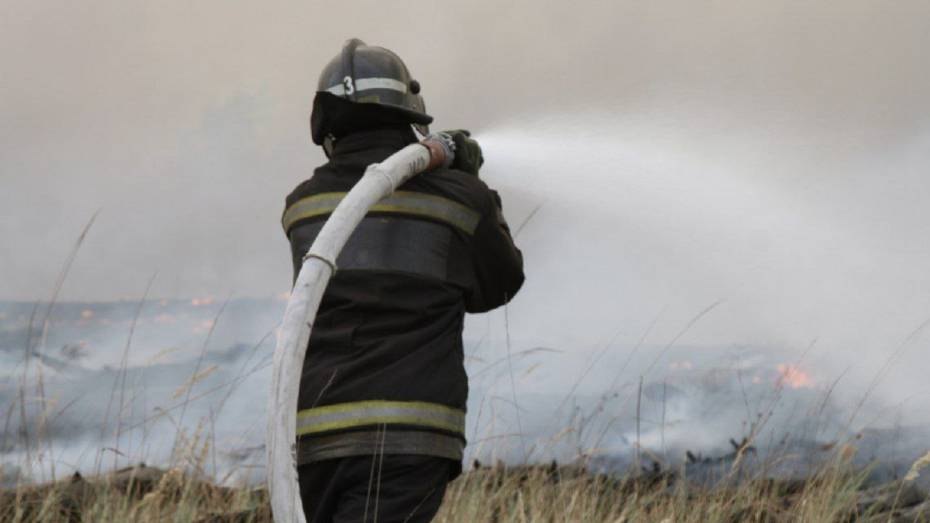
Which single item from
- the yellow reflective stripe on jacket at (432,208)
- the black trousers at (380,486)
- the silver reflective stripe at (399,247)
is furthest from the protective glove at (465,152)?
the black trousers at (380,486)

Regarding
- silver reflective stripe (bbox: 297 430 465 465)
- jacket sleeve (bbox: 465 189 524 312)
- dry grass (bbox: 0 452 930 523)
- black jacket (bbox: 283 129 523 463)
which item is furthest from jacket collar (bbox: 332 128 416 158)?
dry grass (bbox: 0 452 930 523)

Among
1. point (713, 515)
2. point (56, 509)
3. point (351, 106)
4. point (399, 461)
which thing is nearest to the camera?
point (399, 461)

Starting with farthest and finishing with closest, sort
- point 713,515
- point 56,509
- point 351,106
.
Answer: point 713,515
point 56,509
point 351,106

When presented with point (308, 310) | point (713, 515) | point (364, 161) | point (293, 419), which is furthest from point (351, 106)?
point (713, 515)

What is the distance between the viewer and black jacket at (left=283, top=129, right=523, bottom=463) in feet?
14.9

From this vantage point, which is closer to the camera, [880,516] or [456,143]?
[456,143]

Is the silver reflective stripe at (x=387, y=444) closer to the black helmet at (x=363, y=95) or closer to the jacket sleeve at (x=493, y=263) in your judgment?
the jacket sleeve at (x=493, y=263)

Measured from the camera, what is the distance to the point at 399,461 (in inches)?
178

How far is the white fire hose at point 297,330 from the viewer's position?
14.9ft

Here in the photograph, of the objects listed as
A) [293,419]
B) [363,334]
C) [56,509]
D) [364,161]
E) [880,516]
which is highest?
[364,161]

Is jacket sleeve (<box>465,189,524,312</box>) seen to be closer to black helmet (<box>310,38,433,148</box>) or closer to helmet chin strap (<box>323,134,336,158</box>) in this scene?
black helmet (<box>310,38,433,148</box>)

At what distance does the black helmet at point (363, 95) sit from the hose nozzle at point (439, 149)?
0.13 m

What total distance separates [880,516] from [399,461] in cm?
381

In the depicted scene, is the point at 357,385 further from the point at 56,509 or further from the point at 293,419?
the point at 56,509
